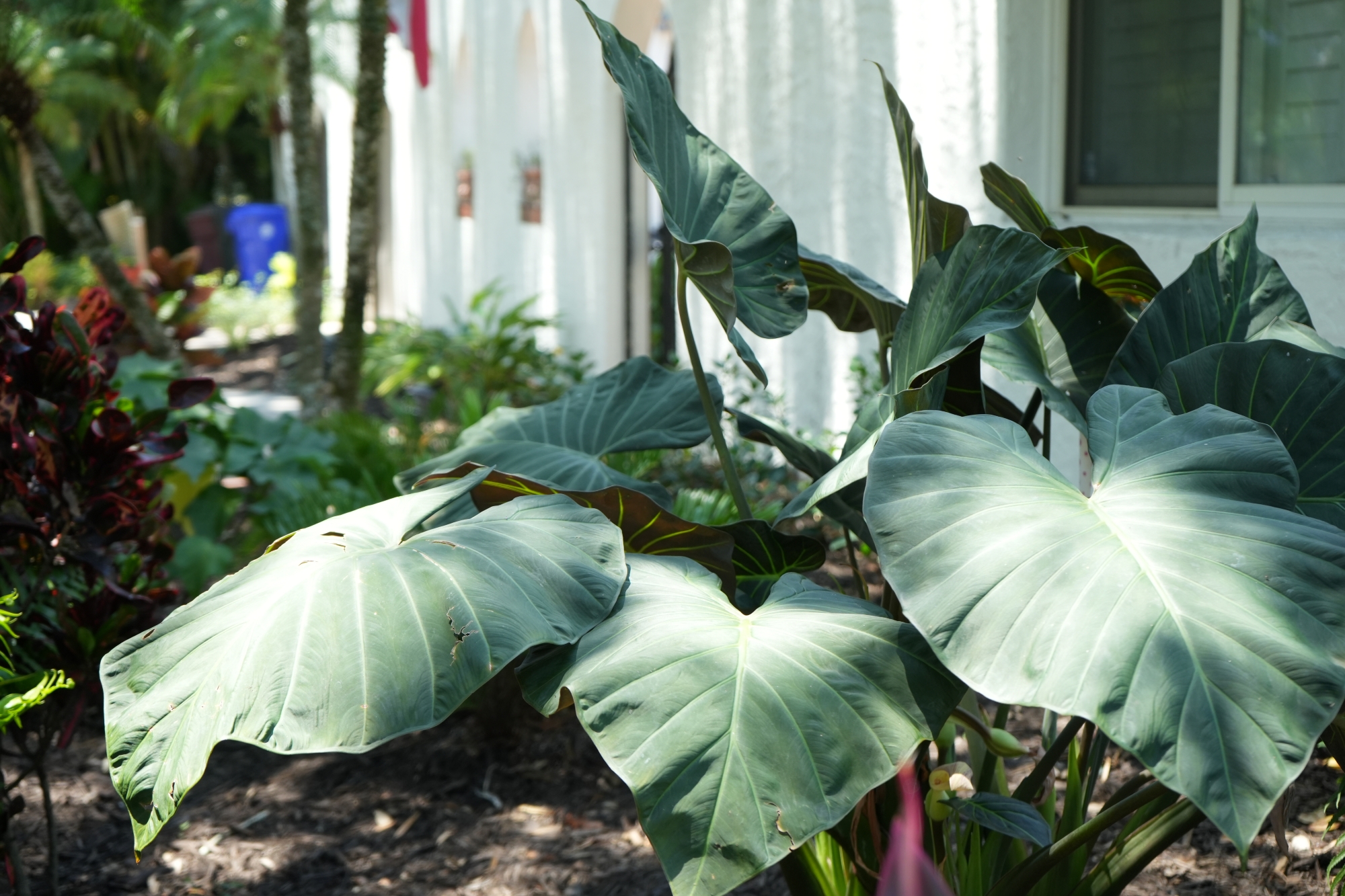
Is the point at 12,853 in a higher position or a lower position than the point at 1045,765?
lower

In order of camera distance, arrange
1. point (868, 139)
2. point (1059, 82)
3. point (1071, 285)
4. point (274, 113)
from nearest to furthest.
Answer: point (1071, 285)
point (1059, 82)
point (868, 139)
point (274, 113)

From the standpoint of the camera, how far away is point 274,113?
18.9m

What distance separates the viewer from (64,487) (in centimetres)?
226

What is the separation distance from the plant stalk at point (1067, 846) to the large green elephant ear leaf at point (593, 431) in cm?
89

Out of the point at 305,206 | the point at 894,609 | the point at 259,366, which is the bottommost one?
the point at 259,366

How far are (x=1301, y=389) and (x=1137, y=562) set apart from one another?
590 millimetres

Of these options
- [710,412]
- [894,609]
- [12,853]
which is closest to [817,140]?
[710,412]

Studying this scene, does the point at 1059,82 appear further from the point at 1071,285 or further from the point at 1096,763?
the point at 1096,763

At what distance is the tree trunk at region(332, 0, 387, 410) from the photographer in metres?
5.44

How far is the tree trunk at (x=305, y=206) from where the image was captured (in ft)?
18.2

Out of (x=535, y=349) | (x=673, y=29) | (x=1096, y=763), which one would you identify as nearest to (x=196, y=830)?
(x=1096, y=763)

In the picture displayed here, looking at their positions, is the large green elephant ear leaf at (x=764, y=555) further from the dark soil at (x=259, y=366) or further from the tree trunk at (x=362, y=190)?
the dark soil at (x=259, y=366)

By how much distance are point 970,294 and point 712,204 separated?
553 millimetres

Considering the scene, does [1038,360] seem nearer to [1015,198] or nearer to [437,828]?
[1015,198]
